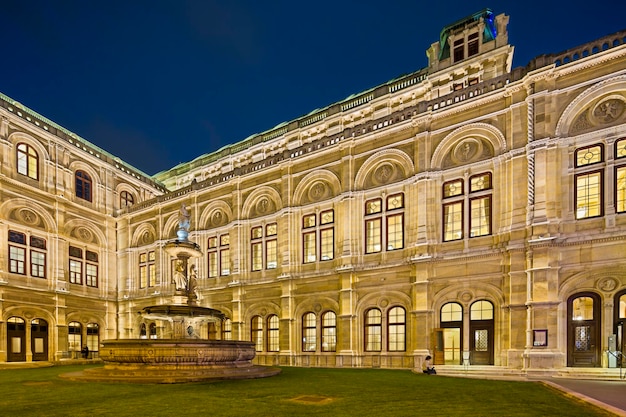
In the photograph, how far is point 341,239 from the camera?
2353 cm

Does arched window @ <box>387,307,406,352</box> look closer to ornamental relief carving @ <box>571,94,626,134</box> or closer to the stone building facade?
the stone building facade

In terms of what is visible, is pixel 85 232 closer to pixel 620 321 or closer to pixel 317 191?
pixel 317 191

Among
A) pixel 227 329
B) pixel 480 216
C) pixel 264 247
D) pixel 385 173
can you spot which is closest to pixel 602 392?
pixel 480 216

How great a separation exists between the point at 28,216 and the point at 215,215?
1244 centimetres

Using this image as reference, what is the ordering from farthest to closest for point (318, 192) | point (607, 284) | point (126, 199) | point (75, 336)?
point (126, 199) → point (75, 336) → point (318, 192) → point (607, 284)

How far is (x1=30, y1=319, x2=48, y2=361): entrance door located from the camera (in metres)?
27.7

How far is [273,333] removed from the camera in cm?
2600

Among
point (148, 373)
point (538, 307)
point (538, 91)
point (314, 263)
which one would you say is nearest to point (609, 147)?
point (538, 91)

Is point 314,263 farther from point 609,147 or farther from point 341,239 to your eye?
point 609,147

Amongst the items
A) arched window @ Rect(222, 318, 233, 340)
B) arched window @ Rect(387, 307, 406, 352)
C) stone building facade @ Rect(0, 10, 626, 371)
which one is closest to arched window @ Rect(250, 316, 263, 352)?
stone building facade @ Rect(0, 10, 626, 371)

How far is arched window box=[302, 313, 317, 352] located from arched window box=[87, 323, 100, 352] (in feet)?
58.6

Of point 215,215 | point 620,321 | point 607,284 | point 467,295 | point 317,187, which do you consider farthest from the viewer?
point 215,215

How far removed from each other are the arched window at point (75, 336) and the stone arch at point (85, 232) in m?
6.24

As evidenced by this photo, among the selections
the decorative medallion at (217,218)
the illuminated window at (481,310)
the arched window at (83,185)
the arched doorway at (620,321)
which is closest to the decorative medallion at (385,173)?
the illuminated window at (481,310)
